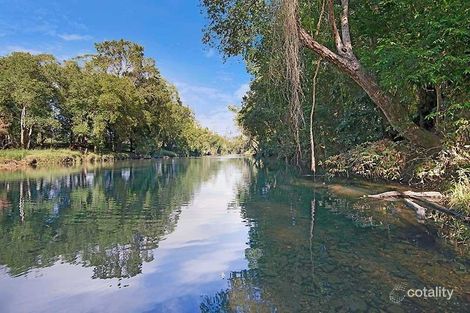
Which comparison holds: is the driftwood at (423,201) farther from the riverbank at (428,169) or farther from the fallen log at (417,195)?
the riverbank at (428,169)

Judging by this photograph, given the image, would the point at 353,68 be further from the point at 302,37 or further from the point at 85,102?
the point at 85,102

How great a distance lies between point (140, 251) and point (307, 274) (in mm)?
3686

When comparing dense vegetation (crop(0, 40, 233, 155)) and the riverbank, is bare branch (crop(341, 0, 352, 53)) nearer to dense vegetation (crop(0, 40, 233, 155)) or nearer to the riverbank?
the riverbank

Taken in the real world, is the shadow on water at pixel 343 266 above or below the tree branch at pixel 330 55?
below

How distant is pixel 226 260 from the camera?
7.43 m

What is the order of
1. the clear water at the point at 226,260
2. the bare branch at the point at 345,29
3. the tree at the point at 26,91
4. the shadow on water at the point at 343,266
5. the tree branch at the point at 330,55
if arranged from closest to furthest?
the shadow on water at the point at 343,266
the clear water at the point at 226,260
the tree branch at the point at 330,55
the bare branch at the point at 345,29
the tree at the point at 26,91

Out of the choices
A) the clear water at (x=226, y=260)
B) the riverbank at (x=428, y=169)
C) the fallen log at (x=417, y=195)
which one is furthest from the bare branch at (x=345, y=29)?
the clear water at (x=226, y=260)

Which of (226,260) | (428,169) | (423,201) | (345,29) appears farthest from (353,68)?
(226,260)

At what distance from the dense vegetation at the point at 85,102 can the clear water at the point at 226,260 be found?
118ft

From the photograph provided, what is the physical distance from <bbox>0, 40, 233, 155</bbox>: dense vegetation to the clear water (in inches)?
1417

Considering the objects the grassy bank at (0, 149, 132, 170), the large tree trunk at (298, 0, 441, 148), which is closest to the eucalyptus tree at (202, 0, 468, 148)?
the large tree trunk at (298, 0, 441, 148)

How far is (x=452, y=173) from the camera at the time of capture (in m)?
12.2

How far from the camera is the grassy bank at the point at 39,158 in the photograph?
1439 inches

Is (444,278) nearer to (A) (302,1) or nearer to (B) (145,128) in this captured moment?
(A) (302,1)
